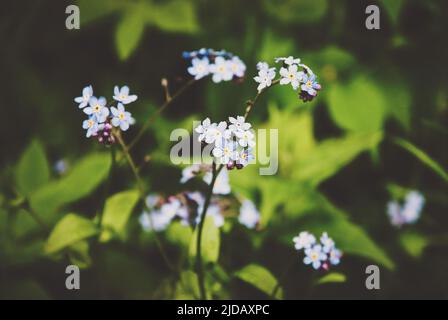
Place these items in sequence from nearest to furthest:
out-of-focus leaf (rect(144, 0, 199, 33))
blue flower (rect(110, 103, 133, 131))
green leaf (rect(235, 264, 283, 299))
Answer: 1. blue flower (rect(110, 103, 133, 131))
2. green leaf (rect(235, 264, 283, 299))
3. out-of-focus leaf (rect(144, 0, 199, 33))

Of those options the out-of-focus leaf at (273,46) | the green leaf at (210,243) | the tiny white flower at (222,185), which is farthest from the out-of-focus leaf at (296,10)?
the green leaf at (210,243)

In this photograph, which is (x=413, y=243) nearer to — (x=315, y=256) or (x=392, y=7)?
(x=315, y=256)

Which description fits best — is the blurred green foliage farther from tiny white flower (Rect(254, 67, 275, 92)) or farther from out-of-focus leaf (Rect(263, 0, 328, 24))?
tiny white flower (Rect(254, 67, 275, 92))

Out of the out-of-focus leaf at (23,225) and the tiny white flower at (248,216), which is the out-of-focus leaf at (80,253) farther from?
the tiny white flower at (248,216)

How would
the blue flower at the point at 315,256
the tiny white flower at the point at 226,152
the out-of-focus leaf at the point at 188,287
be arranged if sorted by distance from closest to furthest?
the tiny white flower at the point at 226,152
the blue flower at the point at 315,256
the out-of-focus leaf at the point at 188,287

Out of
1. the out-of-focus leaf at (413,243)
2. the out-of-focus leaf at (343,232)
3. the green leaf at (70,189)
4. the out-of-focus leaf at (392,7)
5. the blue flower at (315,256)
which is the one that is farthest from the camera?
the out-of-focus leaf at (413,243)

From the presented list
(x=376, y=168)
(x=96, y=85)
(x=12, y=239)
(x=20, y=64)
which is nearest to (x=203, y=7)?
(x=96, y=85)

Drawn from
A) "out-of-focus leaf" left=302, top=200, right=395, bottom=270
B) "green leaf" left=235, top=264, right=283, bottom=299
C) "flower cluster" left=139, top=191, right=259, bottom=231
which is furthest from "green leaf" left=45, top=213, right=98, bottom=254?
"out-of-focus leaf" left=302, top=200, right=395, bottom=270
